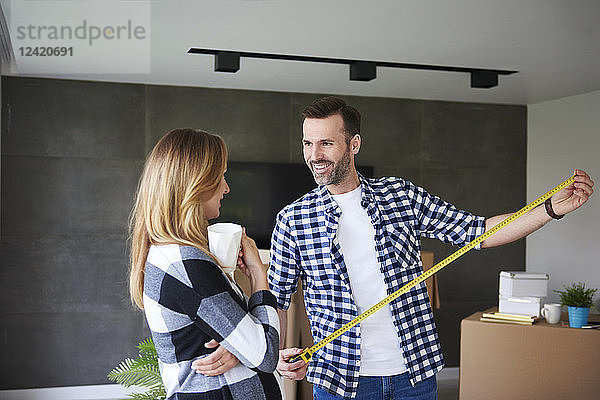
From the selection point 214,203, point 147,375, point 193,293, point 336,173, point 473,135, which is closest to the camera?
point 193,293

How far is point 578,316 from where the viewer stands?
172 inches

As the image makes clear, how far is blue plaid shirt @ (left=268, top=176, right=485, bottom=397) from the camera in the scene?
7.55 ft

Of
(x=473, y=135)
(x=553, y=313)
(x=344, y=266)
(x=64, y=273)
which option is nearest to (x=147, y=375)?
(x=344, y=266)

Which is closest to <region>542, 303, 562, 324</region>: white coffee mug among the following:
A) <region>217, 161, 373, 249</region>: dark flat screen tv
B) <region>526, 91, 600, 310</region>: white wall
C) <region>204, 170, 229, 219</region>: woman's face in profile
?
<region>526, 91, 600, 310</region>: white wall

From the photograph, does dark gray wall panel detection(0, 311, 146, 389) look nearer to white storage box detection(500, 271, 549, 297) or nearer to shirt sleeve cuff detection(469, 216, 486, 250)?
white storage box detection(500, 271, 549, 297)

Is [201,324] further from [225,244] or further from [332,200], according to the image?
[332,200]

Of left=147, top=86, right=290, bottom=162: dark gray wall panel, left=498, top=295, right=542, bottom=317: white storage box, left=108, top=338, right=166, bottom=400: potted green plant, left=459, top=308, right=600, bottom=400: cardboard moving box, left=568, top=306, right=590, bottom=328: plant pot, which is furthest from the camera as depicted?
left=147, top=86, right=290, bottom=162: dark gray wall panel

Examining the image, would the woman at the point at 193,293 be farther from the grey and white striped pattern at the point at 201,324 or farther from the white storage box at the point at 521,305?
the white storage box at the point at 521,305

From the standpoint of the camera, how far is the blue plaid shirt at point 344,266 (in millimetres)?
2303

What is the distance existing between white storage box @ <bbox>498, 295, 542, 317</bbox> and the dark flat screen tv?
2240 millimetres

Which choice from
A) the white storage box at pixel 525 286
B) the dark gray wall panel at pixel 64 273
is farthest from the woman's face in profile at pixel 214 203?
the dark gray wall panel at pixel 64 273

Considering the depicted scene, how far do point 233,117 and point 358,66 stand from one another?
1.58 m

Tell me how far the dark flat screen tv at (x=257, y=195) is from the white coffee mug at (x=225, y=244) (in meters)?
4.38

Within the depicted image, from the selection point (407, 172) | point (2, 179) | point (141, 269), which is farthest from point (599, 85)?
point (141, 269)
